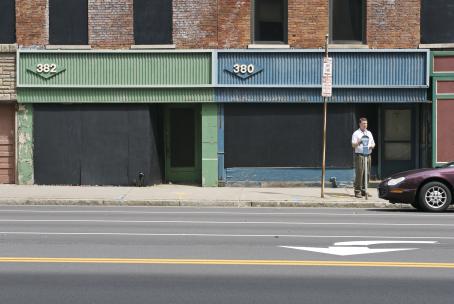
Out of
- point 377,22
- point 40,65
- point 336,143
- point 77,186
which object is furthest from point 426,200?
point 40,65

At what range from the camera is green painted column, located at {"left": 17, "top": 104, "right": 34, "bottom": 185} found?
839 inches

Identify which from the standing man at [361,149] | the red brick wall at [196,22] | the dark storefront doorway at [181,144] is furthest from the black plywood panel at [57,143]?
the standing man at [361,149]

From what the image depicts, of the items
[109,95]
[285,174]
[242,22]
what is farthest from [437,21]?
[109,95]

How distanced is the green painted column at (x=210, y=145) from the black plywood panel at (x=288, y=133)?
0.34 m

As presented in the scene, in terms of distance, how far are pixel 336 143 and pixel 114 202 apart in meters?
6.82

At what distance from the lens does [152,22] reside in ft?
69.3

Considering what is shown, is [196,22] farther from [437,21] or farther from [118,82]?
[437,21]

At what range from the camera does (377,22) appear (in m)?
21.0

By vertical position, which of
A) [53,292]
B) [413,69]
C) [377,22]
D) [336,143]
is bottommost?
[53,292]

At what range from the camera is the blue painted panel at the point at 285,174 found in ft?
69.4

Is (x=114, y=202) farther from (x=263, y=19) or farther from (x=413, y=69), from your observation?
(x=413, y=69)

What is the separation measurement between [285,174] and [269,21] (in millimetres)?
4387

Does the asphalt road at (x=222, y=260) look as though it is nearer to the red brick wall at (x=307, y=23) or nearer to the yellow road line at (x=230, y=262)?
the yellow road line at (x=230, y=262)

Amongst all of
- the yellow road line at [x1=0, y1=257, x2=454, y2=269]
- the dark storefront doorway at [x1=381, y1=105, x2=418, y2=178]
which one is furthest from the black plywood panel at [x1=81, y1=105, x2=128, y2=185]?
the yellow road line at [x1=0, y1=257, x2=454, y2=269]
